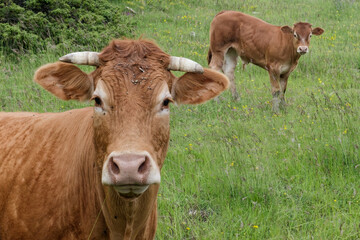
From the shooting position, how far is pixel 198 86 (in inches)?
130

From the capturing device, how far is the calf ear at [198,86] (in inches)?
128

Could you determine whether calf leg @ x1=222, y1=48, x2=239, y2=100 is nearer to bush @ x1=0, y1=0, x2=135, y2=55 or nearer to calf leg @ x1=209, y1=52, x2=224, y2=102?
calf leg @ x1=209, y1=52, x2=224, y2=102

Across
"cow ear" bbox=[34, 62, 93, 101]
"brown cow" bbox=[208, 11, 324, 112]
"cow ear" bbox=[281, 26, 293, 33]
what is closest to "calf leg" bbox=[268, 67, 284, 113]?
"brown cow" bbox=[208, 11, 324, 112]

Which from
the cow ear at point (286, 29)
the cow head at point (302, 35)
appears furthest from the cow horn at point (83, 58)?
the cow ear at point (286, 29)

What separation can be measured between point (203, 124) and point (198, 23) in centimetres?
828

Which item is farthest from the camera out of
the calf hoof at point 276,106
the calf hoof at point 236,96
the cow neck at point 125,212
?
the calf hoof at point 236,96

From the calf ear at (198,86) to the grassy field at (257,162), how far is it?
45.6 inches

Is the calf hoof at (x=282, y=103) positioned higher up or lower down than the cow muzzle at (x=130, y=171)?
lower down

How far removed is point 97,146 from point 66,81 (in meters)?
0.62

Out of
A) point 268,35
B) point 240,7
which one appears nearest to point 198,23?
point 240,7

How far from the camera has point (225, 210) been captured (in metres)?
4.16

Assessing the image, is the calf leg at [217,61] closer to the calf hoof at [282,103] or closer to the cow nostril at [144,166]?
the calf hoof at [282,103]

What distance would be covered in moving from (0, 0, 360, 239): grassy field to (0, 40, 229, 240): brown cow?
1.01m

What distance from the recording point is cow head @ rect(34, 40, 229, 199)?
2.33 m
